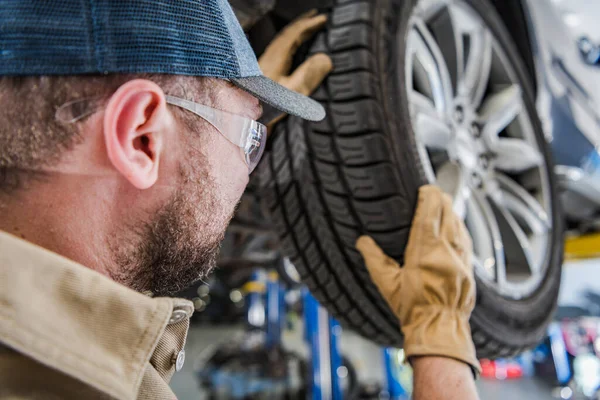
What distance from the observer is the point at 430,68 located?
124cm

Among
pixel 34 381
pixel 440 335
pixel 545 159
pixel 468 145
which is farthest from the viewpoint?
pixel 545 159

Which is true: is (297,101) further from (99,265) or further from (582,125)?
(582,125)

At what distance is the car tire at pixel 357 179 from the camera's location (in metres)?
1.02

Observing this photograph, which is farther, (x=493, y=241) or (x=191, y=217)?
(x=493, y=241)

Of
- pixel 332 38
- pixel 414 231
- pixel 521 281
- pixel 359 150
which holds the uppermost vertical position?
pixel 332 38

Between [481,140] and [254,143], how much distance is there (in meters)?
0.93

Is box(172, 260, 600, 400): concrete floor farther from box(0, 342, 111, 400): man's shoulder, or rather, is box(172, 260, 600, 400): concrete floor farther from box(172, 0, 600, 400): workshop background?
box(0, 342, 111, 400): man's shoulder

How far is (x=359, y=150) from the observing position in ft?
3.33

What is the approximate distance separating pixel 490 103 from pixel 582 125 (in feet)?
3.46

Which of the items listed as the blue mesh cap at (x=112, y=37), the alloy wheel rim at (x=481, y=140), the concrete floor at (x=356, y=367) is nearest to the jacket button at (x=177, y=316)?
the blue mesh cap at (x=112, y=37)

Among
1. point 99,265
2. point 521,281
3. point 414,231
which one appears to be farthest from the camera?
point 521,281

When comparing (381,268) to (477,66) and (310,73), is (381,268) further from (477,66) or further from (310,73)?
(477,66)

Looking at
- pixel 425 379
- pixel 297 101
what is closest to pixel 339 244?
pixel 425 379

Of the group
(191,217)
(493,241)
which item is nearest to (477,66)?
(493,241)
